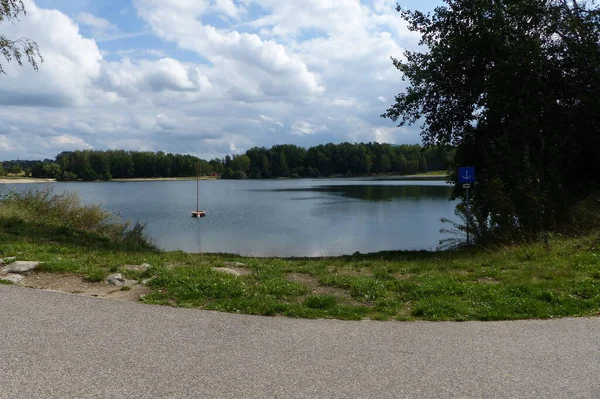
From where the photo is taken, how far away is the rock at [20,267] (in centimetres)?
718

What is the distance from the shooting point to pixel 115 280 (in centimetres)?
681

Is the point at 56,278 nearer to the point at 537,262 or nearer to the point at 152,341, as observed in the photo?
the point at 152,341

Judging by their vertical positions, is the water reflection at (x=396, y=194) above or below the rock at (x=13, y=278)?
below

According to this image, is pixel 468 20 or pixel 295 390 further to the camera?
pixel 468 20

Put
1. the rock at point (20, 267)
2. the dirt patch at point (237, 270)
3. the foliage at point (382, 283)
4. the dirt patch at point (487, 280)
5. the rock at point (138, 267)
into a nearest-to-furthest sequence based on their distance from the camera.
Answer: the foliage at point (382, 283), the rock at point (20, 267), the dirt patch at point (487, 280), the rock at point (138, 267), the dirt patch at point (237, 270)

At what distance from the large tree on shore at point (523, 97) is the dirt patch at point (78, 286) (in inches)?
362

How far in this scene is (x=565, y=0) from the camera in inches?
599

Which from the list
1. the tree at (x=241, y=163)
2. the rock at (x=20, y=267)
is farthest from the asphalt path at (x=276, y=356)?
the tree at (x=241, y=163)

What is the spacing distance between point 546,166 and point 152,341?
485 inches

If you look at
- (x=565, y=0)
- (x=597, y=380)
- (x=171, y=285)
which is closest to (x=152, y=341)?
(x=171, y=285)

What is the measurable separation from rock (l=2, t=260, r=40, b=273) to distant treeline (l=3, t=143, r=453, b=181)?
130761 mm

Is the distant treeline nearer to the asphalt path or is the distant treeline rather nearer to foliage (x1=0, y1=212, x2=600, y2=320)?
foliage (x1=0, y1=212, x2=600, y2=320)

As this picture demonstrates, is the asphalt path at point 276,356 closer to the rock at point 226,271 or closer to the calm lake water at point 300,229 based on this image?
the rock at point 226,271

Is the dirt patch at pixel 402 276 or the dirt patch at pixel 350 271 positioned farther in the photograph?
the dirt patch at pixel 350 271
